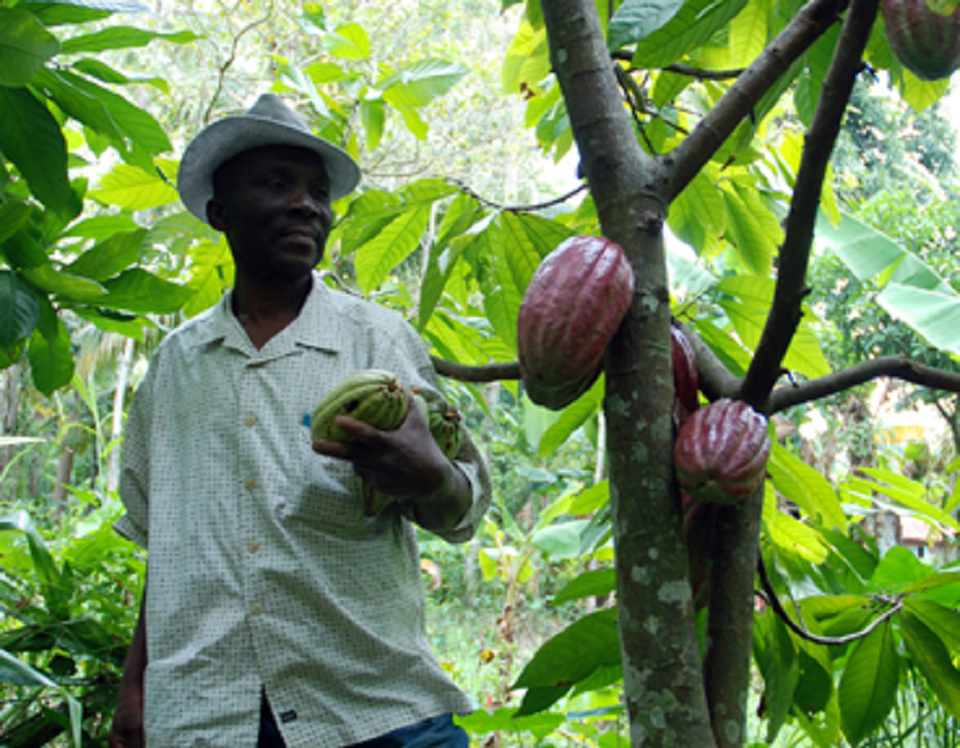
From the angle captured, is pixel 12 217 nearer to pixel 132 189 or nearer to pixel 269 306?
pixel 269 306

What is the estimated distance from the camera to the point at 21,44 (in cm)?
86

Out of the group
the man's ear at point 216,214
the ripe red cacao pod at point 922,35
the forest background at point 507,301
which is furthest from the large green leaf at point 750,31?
the man's ear at point 216,214

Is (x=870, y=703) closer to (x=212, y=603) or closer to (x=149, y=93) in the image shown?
(x=212, y=603)

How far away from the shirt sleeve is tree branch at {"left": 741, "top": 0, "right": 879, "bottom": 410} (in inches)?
40.6

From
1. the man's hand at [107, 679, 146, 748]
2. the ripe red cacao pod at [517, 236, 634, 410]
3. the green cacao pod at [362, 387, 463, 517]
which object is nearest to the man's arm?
the man's hand at [107, 679, 146, 748]

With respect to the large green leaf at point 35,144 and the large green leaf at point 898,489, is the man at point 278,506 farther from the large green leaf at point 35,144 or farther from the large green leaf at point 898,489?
the large green leaf at point 898,489

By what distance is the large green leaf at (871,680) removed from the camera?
3.36 ft

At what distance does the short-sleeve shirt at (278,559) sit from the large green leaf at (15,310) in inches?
10.0

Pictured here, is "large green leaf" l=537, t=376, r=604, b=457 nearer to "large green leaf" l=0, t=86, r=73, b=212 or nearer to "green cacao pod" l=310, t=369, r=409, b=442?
"green cacao pod" l=310, t=369, r=409, b=442

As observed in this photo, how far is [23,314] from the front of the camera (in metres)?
1.11

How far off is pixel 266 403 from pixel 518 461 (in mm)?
7966

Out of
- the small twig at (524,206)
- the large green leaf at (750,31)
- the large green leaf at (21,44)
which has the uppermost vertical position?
the large green leaf at (750,31)

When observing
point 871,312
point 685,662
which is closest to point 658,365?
point 685,662

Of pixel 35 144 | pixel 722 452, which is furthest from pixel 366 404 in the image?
pixel 35 144
